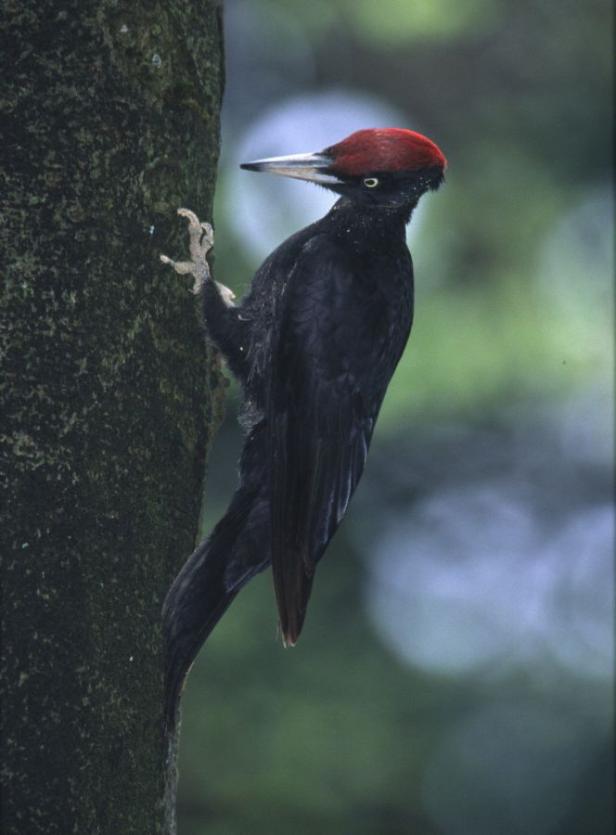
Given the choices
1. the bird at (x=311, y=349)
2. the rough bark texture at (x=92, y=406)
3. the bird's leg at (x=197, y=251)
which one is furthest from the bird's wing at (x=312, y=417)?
the bird's leg at (x=197, y=251)

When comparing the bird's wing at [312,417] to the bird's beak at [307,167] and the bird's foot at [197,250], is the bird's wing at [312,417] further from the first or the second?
the bird's foot at [197,250]

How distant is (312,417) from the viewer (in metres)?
3.07

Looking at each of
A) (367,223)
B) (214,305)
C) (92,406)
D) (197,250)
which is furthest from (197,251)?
(367,223)

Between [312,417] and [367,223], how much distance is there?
0.67m

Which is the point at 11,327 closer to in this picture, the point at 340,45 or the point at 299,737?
the point at 299,737

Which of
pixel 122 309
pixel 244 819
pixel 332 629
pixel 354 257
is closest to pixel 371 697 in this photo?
pixel 332 629

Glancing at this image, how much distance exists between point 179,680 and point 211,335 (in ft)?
2.44

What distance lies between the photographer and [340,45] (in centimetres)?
907

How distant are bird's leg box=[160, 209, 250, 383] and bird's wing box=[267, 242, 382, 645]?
0.09 metres

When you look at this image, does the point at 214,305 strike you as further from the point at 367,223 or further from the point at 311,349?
the point at 367,223

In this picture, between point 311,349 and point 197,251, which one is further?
point 311,349

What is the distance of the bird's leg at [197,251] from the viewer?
259 cm

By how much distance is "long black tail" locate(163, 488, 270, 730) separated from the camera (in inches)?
94.5

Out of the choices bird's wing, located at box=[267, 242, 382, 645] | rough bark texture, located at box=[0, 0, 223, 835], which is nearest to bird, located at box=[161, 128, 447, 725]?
bird's wing, located at box=[267, 242, 382, 645]
